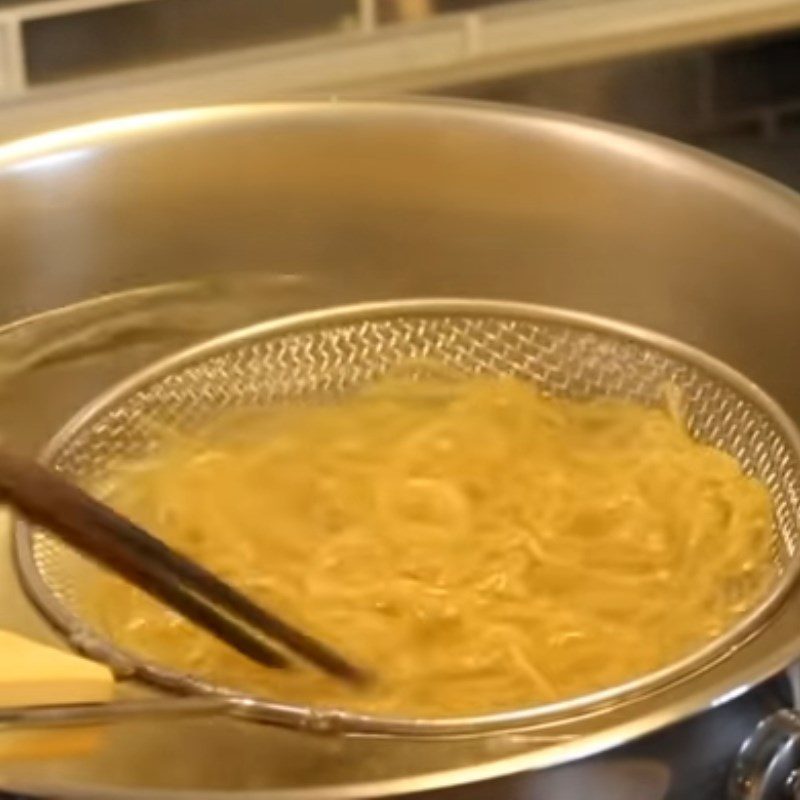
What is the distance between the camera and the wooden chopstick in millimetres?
701

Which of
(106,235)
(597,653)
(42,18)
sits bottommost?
(597,653)

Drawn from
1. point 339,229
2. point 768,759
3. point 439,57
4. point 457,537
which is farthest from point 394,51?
point 768,759

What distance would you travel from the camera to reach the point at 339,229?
43.0 inches

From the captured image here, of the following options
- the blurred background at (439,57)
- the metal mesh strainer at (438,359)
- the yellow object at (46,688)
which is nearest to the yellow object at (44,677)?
the yellow object at (46,688)

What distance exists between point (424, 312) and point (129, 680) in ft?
1.26

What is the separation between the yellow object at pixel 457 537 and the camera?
0.82 m

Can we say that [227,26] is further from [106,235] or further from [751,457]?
[751,457]

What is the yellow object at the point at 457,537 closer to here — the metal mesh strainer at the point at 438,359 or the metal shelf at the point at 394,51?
the metal mesh strainer at the point at 438,359

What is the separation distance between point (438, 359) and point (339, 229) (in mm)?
102

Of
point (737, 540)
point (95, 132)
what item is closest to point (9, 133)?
point (95, 132)

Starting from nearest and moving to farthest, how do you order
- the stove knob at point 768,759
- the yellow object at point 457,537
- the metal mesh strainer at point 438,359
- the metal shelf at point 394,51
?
1. the stove knob at point 768,759
2. the yellow object at point 457,537
3. the metal mesh strainer at point 438,359
4. the metal shelf at point 394,51

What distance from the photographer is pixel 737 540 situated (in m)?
0.90

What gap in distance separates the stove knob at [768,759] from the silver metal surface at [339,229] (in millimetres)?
349

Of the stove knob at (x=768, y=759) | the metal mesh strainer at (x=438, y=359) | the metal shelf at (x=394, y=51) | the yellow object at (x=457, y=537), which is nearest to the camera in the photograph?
the stove knob at (x=768, y=759)
